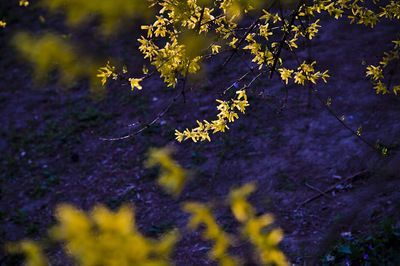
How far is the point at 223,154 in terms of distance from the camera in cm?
560

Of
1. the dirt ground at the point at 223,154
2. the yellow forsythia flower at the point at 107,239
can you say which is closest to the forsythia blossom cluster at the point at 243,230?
the dirt ground at the point at 223,154

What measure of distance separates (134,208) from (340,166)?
3004 mm

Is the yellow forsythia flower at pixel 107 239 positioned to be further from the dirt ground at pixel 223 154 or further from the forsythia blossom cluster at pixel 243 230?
the forsythia blossom cluster at pixel 243 230

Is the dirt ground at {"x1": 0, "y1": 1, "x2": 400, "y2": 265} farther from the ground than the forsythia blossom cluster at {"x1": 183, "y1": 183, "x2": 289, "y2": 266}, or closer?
farther from the ground

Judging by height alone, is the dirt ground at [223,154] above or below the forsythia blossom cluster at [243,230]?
above

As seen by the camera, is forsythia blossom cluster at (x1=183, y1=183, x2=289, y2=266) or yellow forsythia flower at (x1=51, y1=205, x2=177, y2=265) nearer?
forsythia blossom cluster at (x1=183, y1=183, x2=289, y2=266)

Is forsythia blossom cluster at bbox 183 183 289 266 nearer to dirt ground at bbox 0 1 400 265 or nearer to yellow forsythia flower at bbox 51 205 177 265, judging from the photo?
dirt ground at bbox 0 1 400 265

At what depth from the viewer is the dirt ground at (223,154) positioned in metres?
4.25

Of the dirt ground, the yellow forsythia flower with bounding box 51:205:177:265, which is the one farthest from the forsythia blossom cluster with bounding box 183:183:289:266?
the yellow forsythia flower with bounding box 51:205:177:265

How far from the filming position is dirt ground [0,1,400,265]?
425 centimetres

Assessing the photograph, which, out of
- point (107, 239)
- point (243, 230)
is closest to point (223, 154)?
point (243, 230)

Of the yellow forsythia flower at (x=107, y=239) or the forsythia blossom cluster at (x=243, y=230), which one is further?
the yellow forsythia flower at (x=107, y=239)

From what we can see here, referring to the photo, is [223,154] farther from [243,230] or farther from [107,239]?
[107,239]

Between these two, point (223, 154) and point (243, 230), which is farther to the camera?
point (223, 154)
